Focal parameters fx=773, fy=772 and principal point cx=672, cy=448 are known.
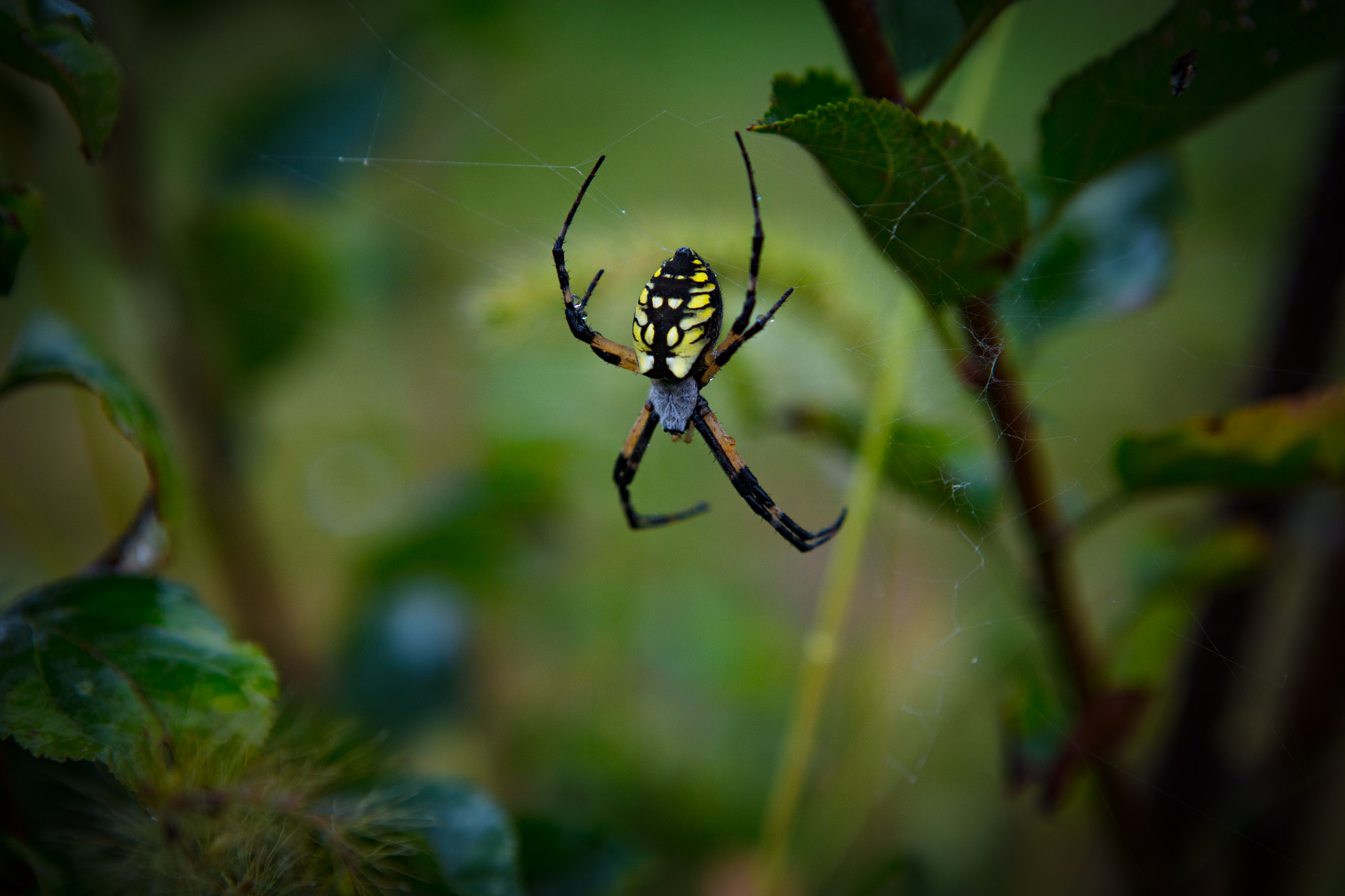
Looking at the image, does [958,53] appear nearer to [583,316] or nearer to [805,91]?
[805,91]

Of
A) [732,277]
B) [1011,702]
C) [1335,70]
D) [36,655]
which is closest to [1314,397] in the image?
[1011,702]

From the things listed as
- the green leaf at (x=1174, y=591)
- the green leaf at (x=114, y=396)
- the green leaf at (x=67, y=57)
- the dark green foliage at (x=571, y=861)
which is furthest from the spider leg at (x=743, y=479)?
the green leaf at (x=67, y=57)

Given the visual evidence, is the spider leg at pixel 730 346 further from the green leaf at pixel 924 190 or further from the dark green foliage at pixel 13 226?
the dark green foliage at pixel 13 226

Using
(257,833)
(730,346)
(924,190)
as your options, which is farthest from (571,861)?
(924,190)

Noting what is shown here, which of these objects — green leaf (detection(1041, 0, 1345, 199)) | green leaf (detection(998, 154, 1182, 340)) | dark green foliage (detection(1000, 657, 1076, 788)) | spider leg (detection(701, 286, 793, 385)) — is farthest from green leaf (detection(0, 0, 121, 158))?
dark green foliage (detection(1000, 657, 1076, 788))

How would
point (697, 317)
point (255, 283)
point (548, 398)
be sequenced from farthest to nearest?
point (548, 398), point (255, 283), point (697, 317)

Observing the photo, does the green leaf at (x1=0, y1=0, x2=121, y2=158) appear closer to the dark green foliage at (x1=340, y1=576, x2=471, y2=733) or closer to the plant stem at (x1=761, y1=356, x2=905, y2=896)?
the plant stem at (x1=761, y1=356, x2=905, y2=896)

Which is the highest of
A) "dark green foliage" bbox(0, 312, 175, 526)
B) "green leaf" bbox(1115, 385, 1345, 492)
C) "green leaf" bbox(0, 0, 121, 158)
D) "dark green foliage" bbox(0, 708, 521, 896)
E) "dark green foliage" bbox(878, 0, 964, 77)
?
"dark green foliage" bbox(878, 0, 964, 77)
